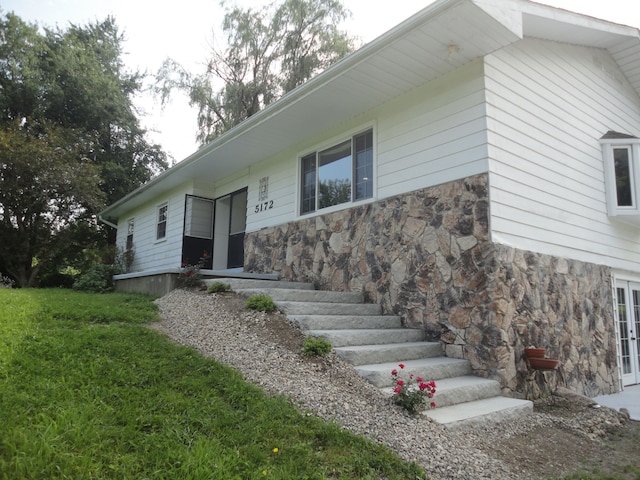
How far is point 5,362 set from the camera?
3270 mm

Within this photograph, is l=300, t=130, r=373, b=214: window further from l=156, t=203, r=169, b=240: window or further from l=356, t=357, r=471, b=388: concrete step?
l=156, t=203, r=169, b=240: window

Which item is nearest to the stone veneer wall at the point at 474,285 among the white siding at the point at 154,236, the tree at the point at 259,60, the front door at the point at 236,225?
the front door at the point at 236,225

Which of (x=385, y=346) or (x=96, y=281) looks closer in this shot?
(x=385, y=346)

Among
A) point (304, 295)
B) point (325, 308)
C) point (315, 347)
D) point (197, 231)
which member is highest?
point (197, 231)

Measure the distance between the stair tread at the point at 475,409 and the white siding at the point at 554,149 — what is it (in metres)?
1.75


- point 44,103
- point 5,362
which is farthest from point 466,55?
point 44,103

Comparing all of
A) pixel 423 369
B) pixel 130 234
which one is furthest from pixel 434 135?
pixel 130 234

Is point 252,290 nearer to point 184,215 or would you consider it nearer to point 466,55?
point 466,55

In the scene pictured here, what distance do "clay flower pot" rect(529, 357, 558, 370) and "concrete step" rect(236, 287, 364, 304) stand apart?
2382mm

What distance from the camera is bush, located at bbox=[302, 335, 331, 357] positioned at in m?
4.19

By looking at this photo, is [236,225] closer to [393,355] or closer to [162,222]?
[162,222]

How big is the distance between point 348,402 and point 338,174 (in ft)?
14.9

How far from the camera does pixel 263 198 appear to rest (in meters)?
9.01

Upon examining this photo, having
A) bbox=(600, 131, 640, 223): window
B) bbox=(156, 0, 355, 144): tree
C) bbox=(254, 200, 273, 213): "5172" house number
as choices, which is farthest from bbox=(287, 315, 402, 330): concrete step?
bbox=(156, 0, 355, 144): tree
